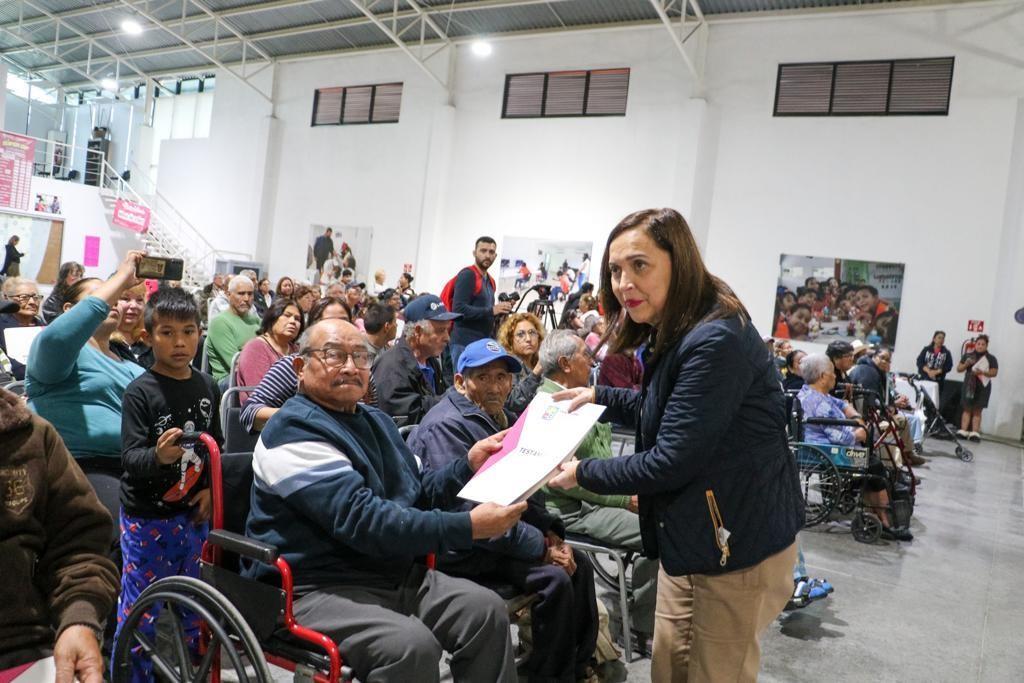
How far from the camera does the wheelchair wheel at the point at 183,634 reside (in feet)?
5.14

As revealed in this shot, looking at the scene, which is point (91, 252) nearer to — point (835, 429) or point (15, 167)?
point (15, 167)

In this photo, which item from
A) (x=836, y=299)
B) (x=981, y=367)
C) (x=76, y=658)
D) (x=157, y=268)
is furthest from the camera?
(x=836, y=299)

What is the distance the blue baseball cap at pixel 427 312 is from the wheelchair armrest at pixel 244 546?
2.38m

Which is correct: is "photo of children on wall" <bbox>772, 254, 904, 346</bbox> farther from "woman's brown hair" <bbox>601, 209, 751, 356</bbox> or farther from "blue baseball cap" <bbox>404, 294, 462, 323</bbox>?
"woman's brown hair" <bbox>601, 209, 751, 356</bbox>

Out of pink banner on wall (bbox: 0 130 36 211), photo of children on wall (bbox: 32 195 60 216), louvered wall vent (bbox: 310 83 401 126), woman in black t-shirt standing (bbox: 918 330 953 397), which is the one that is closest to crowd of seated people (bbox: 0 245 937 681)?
woman in black t-shirt standing (bbox: 918 330 953 397)

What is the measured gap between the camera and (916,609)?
12.5 feet

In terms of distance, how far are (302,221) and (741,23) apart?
9.75 metres

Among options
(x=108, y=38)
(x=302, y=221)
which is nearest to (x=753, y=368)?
(x=302, y=221)

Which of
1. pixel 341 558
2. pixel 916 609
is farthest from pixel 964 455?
pixel 341 558

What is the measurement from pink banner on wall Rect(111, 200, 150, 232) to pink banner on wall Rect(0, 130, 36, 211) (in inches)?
78.4

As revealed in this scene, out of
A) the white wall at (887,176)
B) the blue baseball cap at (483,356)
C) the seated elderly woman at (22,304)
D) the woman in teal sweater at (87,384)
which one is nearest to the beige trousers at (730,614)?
the blue baseball cap at (483,356)

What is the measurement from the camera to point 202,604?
1716mm

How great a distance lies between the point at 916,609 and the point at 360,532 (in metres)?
3.27

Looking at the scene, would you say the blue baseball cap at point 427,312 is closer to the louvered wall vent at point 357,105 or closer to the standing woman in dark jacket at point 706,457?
the standing woman in dark jacket at point 706,457
